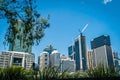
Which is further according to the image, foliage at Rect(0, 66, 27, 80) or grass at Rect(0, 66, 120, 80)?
foliage at Rect(0, 66, 27, 80)

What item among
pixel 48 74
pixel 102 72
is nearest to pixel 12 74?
pixel 48 74

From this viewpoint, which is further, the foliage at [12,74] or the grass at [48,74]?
the foliage at [12,74]

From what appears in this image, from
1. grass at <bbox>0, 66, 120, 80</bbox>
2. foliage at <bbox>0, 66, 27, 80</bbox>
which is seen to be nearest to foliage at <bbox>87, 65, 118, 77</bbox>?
grass at <bbox>0, 66, 120, 80</bbox>

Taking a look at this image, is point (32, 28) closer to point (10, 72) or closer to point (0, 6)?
point (0, 6)

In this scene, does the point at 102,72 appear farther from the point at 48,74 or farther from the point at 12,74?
the point at 12,74

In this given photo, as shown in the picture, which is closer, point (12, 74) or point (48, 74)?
point (48, 74)

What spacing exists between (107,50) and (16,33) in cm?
18468

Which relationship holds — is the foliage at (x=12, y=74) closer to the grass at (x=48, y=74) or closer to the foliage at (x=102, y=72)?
the grass at (x=48, y=74)

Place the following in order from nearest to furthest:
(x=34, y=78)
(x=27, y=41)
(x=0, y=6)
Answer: (x=34, y=78) < (x=0, y=6) < (x=27, y=41)

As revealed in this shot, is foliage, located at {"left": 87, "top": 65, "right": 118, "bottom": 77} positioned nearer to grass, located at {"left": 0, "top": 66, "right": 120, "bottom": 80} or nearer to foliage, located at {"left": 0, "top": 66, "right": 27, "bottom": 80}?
grass, located at {"left": 0, "top": 66, "right": 120, "bottom": 80}

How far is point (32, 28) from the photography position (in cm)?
967

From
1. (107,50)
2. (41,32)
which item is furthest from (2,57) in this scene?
(41,32)

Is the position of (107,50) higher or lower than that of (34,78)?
higher

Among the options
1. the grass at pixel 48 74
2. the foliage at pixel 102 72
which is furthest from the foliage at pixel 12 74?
the foliage at pixel 102 72
